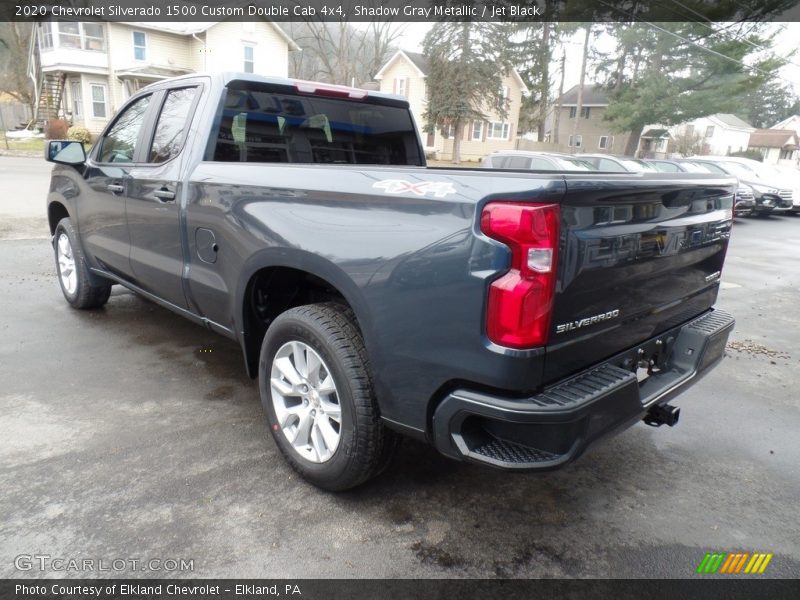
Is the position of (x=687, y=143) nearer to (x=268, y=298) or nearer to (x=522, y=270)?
(x=268, y=298)

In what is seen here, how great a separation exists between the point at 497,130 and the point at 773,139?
46.2 meters

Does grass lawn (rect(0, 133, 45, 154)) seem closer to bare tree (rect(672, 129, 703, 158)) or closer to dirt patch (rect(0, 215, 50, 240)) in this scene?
dirt patch (rect(0, 215, 50, 240))

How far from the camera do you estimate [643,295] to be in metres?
2.49

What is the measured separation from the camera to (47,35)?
104ft

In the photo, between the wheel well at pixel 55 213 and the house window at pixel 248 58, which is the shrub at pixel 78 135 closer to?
the house window at pixel 248 58

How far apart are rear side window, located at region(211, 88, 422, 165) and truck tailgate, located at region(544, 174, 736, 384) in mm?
2248

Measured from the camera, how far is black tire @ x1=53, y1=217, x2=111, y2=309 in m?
5.07

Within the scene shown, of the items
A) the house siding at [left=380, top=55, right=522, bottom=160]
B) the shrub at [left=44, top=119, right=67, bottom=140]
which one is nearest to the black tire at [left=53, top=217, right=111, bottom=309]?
the shrub at [left=44, top=119, right=67, bottom=140]

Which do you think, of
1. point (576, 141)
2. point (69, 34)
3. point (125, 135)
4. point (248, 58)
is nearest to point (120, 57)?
point (69, 34)

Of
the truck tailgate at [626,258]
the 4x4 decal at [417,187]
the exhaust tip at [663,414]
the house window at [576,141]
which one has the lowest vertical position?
the exhaust tip at [663,414]

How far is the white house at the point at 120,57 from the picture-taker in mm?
30922

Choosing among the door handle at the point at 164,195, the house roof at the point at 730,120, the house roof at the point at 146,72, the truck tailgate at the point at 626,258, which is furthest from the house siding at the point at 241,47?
the house roof at the point at 730,120

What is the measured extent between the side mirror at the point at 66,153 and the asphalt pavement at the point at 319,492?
58.4 inches

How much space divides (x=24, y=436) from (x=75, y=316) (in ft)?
7.75
